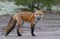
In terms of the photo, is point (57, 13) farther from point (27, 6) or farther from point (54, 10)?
point (27, 6)

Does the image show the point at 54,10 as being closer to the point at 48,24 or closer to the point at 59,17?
the point at 59,17

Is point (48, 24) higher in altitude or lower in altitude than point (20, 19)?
lower

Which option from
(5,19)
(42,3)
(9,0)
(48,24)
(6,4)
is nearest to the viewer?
(48,24)

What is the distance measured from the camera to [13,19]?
9.77 metres

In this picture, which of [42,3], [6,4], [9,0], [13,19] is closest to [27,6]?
[42,3]

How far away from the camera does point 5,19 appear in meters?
14.8

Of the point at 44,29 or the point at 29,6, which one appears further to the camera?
the point at 29,6

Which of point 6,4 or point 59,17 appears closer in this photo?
point 59,17

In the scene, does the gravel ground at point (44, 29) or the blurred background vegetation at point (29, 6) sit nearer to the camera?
the gravel ground at point (44, 29)

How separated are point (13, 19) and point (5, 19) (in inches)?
201

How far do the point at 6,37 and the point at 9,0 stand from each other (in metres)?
11.5

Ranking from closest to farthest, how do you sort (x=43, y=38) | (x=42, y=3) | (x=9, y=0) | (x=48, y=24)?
(x=43, y=38) → (x=48, y=24) → (x=42, y=3) → (x=9, y=0)

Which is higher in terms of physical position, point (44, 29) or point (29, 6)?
point (29, 6)

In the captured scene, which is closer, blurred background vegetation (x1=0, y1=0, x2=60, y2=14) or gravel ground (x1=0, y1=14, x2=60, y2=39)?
gravel ground (x1=0, y1=14, x2=60, y2=39)
